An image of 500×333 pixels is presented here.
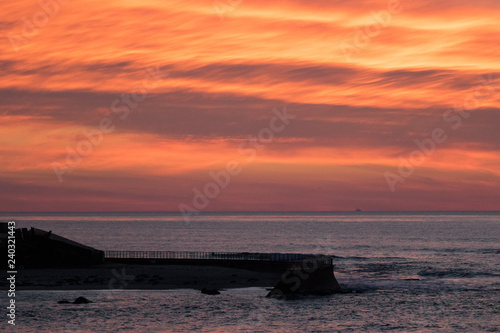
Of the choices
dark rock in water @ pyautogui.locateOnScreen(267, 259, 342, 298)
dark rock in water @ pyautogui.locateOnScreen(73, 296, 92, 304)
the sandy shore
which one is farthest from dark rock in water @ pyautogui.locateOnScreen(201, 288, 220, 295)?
dark rock in water @ pyautogui.locateOnScreen(73, 296, 92, 304)

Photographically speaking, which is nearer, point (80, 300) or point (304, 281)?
point (80, 300)

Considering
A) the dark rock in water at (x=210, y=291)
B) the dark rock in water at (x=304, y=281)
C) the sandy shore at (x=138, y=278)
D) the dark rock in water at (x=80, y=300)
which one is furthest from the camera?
the sandy shore at (x=138, y=278)

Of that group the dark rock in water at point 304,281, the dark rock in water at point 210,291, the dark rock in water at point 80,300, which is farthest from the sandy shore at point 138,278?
the dark rock in water at point 80,300

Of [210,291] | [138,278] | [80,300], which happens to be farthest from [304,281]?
[80,300]

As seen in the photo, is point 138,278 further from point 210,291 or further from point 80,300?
point 80,300

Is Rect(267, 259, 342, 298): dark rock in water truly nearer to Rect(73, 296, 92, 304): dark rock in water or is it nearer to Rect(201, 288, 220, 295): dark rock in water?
Rect(201, 288, 220, 295): dark rock in water

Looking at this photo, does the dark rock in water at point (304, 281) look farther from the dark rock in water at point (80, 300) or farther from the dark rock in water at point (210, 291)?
the dark rock in water at point (80, 300)

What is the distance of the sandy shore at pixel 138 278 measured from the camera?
80250 mm

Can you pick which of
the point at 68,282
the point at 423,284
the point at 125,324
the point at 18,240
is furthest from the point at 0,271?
the point at 423,284

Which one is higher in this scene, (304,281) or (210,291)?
(304,281)

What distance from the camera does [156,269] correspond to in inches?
3497

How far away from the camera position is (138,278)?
8388 centimetres

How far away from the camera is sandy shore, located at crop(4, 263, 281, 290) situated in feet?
263

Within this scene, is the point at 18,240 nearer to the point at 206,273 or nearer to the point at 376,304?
the point at 206,273
